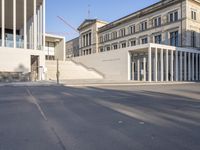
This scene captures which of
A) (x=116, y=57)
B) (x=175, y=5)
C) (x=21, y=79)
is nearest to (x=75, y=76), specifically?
(x=116, y=57)

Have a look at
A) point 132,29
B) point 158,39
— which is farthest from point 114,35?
point 158,39

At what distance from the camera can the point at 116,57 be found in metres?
39.2

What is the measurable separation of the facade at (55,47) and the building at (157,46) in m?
3.98

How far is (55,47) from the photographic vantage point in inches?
2244

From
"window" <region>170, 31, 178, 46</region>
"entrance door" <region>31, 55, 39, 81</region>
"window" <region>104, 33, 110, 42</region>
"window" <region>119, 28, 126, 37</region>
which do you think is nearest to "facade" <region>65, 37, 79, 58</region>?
"window" <region>104, 33, 110, 42</region>

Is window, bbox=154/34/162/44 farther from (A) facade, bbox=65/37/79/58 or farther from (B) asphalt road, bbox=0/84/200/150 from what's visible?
(B) asphalt road, bbox=0/84/200/150

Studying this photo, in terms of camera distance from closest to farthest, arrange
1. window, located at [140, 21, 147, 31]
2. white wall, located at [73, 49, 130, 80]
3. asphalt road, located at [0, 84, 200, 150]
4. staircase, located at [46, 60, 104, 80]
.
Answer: asphalt road, located at [0, 84, 200, 150], staircase, located at [46, 60, 104, 80], white wall, located at [73, 49, 130, 80], window, located at [140, 21, 147, 31]

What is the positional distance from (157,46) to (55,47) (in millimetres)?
29579

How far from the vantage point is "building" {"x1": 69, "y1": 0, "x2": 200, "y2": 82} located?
36.9m

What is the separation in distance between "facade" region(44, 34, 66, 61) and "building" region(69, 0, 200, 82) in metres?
3.98

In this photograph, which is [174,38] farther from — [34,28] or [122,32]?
[34,28]

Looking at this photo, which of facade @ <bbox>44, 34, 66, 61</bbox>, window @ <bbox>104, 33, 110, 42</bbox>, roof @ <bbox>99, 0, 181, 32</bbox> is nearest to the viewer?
roof @ <bbox>99, 0, 181, 32</bbox>

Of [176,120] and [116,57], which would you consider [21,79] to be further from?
[176,120]

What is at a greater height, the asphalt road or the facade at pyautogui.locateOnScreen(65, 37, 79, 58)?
the facade at pyautogui.locateOnScreen(65, 37, 79, 58)
